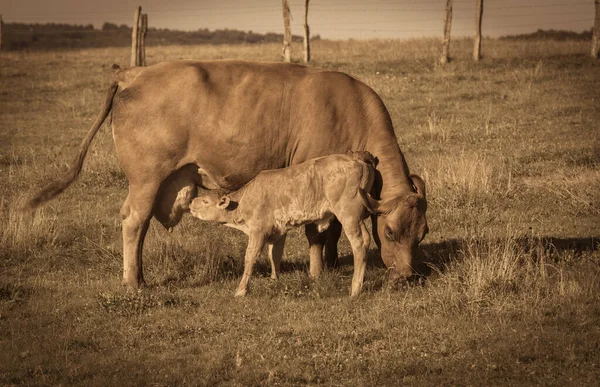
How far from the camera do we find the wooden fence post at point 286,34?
25594 mm

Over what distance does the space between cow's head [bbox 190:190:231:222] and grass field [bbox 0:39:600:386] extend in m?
0.71

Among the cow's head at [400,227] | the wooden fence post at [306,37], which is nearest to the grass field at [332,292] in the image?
the cow's head at [400,227]

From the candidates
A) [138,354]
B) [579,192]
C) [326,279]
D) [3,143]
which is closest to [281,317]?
[326,279]

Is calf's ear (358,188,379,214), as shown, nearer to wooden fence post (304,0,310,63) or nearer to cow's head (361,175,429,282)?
cow's head (361,175,429,282)

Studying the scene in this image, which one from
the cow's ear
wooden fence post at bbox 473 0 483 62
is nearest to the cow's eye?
the cow's ear

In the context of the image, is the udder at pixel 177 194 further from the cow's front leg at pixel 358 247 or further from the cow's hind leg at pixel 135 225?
the cow's front leg at pixel 358 247

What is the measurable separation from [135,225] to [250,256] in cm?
130

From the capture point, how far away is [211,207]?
26.5 ft

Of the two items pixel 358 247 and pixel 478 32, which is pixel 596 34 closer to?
pixel 478 32

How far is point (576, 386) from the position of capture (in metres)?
5.60

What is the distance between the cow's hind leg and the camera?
8055 millimetres

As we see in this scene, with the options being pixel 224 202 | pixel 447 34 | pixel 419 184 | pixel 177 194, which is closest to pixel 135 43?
pixel 447 34

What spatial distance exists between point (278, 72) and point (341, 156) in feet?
4.16

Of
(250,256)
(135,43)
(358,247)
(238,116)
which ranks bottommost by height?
Answer: (250,256)
